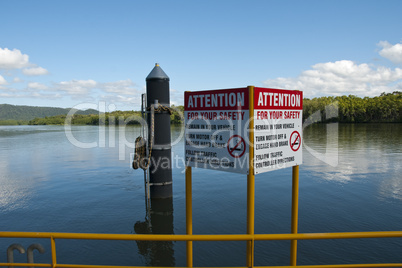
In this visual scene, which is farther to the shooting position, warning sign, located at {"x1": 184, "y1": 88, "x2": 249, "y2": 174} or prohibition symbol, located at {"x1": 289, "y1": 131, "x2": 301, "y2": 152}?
prohibition symbol, located at {"x1": 289, "y1": 131, "x2": 301, "y2": 152}

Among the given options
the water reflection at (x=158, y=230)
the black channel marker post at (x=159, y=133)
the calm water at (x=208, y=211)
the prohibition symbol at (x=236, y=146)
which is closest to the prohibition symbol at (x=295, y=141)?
the prohibition symbol at (x=236, y=146)

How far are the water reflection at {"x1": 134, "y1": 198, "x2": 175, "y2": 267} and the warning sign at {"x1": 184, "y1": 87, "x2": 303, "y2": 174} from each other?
315 cm

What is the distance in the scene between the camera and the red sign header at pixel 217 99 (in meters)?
4.32

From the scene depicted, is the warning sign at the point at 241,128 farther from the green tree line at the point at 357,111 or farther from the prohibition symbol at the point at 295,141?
the green tree line at the point at 357,111

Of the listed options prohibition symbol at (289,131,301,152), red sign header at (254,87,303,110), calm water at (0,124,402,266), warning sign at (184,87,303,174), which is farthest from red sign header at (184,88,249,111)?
calm water at (0,124,402,266)

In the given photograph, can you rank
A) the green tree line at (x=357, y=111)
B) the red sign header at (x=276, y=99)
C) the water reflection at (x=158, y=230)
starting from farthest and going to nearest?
the green tree line at (x=357, y=111) → the water reflection at (x=158, y=230) → the red sign header at (x=276, y=99)

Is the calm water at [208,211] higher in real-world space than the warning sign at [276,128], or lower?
lower

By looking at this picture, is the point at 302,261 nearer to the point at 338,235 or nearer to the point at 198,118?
Answer: the point at 338,235

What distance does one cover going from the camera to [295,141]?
5.04 m

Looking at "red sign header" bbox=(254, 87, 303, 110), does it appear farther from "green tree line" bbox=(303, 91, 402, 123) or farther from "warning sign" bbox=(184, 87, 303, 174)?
"green tree line" bbox=(303, 91, 402, 123)

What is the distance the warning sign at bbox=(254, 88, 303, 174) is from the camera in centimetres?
437

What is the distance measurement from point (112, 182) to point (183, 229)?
26.3 feet

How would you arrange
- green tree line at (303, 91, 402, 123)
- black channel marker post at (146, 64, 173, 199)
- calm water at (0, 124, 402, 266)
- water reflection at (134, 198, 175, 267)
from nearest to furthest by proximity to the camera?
water reflection at (134, 198, 175, 267) → calm water at (0, 124, 402, 266) → black channel marker post at (146, 64, 173, 199) → green tree line at (303, 91, 402, 123)

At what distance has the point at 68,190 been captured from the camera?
14039 mm
